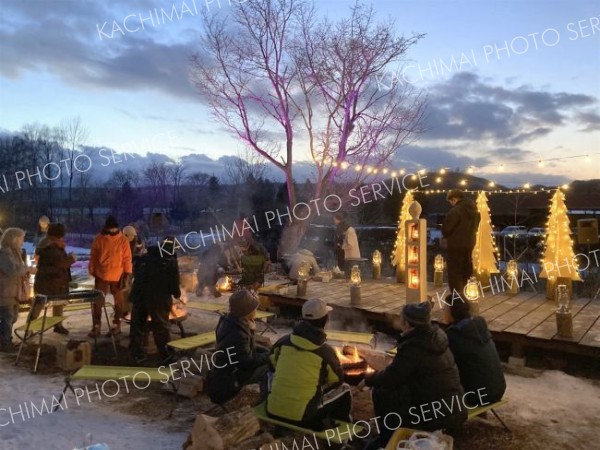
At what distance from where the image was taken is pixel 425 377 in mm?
3787

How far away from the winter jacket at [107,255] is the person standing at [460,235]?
5221 mm

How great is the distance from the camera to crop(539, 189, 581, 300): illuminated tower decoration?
27.7 feet

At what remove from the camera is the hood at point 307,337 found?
12.6ft

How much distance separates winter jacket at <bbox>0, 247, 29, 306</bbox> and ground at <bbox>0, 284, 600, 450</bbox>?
2.66 ft

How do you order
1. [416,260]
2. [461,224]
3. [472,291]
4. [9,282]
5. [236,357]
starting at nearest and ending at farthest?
[236,357], [9,282], [472,291], [416,260], [461,224]

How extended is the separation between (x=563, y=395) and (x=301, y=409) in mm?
3515

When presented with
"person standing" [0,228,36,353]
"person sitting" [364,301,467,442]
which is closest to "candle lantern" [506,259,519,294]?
"person sitting" [364,301,467,442]

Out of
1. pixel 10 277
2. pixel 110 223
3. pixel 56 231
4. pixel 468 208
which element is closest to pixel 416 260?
pixel 468 208

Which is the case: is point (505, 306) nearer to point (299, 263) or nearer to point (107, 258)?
point (299, 263)

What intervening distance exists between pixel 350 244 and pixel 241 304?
7.24 meters

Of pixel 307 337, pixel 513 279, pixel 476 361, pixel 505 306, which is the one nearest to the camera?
pixel 307 337

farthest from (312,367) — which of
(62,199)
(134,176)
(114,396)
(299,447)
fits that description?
(134,176)

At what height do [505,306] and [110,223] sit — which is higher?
[110,223]

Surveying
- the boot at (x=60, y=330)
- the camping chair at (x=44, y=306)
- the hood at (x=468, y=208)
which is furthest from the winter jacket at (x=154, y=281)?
the hood at (x=468, y=208)
